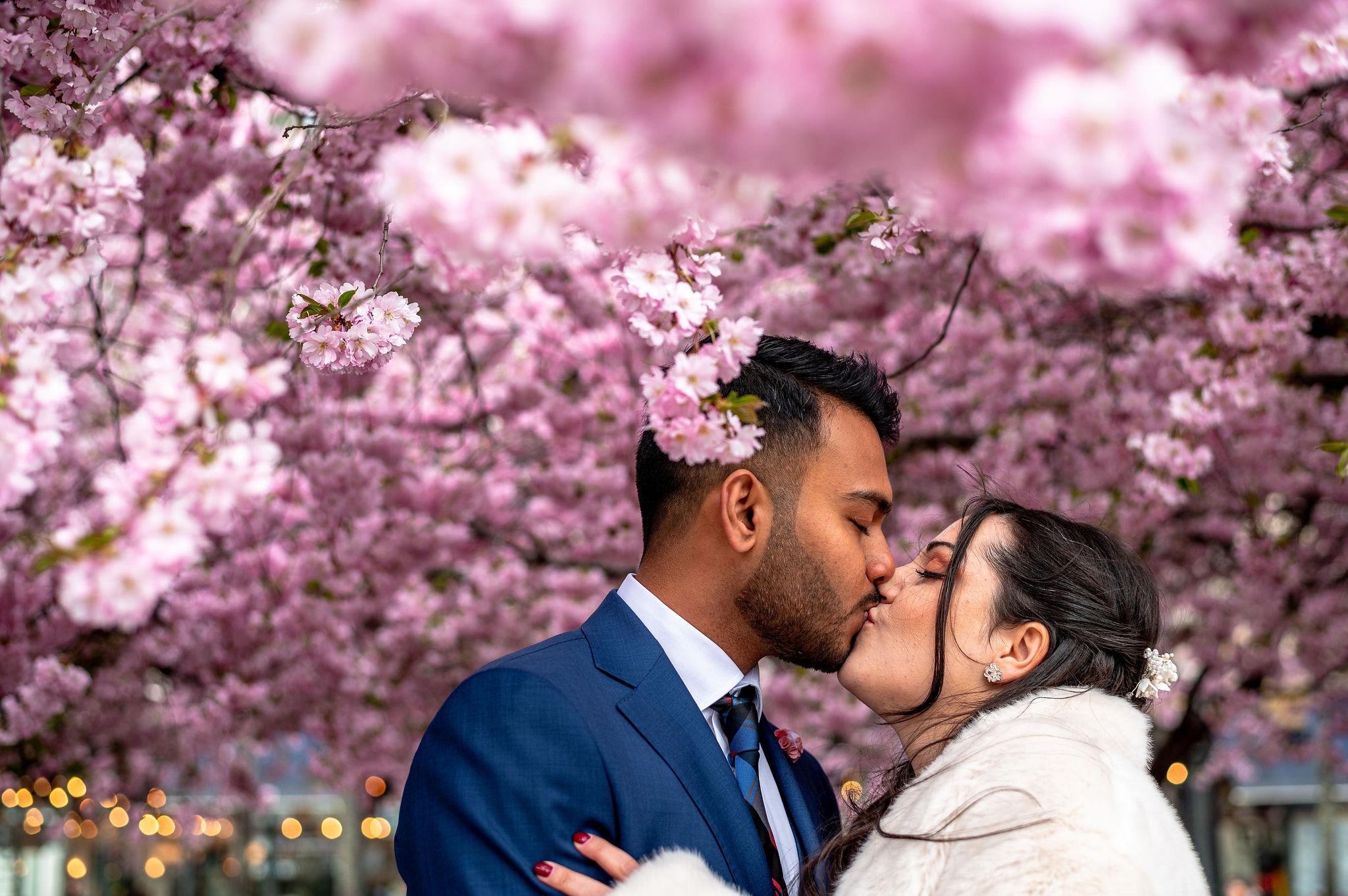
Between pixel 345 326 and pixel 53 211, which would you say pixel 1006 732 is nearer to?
pixel 345 326

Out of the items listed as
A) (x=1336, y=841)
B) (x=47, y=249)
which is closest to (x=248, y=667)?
(x=47, y=249)

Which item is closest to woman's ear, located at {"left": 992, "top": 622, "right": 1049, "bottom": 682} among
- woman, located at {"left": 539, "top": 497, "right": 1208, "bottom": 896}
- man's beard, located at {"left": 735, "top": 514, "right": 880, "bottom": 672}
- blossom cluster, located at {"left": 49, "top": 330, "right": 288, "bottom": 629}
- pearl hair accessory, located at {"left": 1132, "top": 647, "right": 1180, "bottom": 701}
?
woman, located at {"left": 539, "top": 497, "right": 1208, "bottom": 896}

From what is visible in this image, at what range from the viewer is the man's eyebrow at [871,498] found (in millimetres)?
2404

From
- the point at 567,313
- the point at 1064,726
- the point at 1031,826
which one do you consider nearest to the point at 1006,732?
the point at 1064,726

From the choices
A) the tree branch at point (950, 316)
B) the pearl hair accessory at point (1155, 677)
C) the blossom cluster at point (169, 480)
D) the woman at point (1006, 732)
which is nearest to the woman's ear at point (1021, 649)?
the woman at point (1006, 732)

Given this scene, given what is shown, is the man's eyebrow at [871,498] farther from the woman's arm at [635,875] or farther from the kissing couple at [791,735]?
the woman's arm at [635,875]

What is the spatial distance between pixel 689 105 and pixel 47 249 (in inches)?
41.6

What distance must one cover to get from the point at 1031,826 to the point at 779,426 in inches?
35.3

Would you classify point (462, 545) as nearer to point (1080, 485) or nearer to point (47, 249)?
point (1080, 485)

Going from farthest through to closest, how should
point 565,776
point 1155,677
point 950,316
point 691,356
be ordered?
point 950,316 < point 1155,677 < point 565,776 < point 691,356

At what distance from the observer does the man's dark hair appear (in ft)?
7.81

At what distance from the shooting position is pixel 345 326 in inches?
86.8

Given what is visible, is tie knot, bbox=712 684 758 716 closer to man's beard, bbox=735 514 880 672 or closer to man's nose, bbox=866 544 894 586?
man's beard, bbox=735 514 880 672

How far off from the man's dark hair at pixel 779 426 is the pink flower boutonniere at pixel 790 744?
61 centimetres
